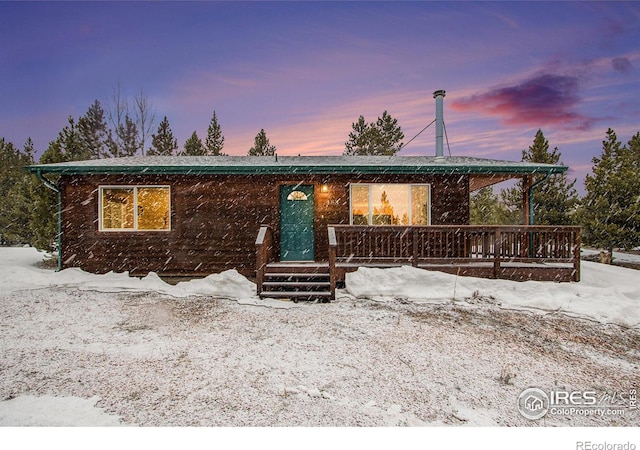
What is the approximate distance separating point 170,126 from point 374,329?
30.6m

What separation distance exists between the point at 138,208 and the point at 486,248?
9222 mm

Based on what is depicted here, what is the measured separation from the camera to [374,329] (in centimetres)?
483

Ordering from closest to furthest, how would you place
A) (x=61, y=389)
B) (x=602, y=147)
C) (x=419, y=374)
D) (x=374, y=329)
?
(x=61, y=389)
(x=419, y=374)
(x=374, y=329)
(x=602, y=147)

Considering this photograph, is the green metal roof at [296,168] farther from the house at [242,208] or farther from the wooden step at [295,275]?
the wooden step at [295,275]

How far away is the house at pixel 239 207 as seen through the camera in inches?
332

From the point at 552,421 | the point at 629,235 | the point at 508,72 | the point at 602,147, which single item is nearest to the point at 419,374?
the point at 552,421

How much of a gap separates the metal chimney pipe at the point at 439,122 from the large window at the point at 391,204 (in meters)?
2.02

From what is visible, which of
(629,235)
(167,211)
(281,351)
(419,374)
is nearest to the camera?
(419,374)

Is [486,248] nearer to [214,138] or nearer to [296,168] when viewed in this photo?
[296,168]

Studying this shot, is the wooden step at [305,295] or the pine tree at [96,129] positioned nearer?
the wooden step at [305,295]

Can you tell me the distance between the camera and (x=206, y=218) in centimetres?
876

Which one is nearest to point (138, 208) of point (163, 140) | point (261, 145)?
point (261, 145)

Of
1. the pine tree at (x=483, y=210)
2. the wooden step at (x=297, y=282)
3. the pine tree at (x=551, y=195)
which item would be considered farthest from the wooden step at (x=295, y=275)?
the pine tree at (x=483, y=210)
